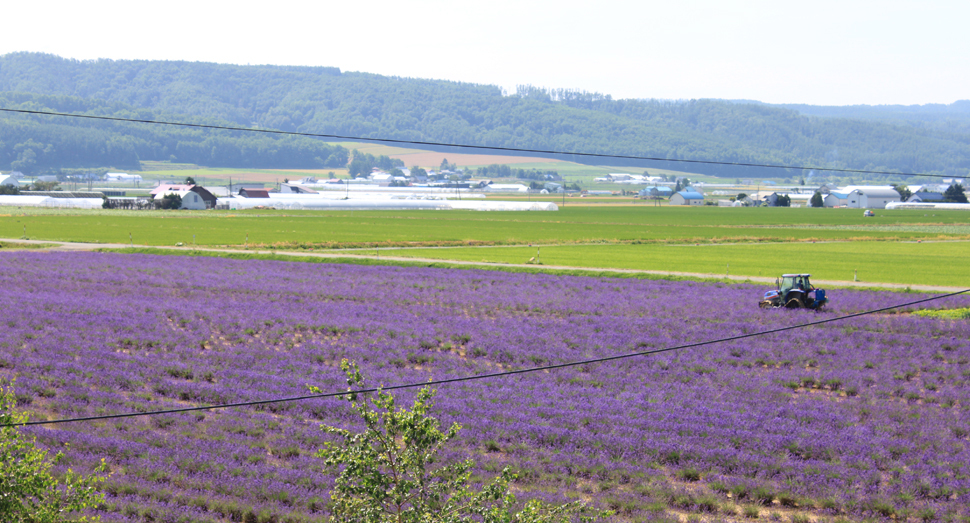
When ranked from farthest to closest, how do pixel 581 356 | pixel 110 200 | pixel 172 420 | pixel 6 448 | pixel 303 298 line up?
pixel 110 200, pixel 303 298, pixel 581 356, pixel 172 420, pixel 6 448

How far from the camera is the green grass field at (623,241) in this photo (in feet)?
167

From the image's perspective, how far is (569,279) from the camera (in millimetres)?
41719

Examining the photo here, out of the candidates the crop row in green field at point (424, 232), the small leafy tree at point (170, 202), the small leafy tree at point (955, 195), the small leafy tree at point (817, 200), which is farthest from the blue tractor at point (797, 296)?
the small leafy tree at point (955, 195)

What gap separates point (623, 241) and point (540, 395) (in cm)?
5565

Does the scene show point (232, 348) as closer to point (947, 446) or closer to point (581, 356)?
point (581, 356)

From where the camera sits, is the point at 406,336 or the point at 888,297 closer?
the point at 406,336

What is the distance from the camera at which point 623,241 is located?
7194cm

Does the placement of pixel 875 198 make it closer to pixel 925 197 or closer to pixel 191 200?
pixel 925 197

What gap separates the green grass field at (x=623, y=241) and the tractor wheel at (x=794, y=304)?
14.7 m

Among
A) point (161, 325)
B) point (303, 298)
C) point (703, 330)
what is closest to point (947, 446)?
point (703, 330)

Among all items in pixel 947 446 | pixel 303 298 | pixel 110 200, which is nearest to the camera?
pixel 947 446

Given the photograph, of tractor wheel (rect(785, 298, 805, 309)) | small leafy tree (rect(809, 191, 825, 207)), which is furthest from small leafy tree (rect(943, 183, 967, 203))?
tractor wheel (rect(785, 298, 805, 309))

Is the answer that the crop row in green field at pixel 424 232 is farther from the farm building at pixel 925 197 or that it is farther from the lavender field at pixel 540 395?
the farm building at pixel 925 197

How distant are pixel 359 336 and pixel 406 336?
1403mm
